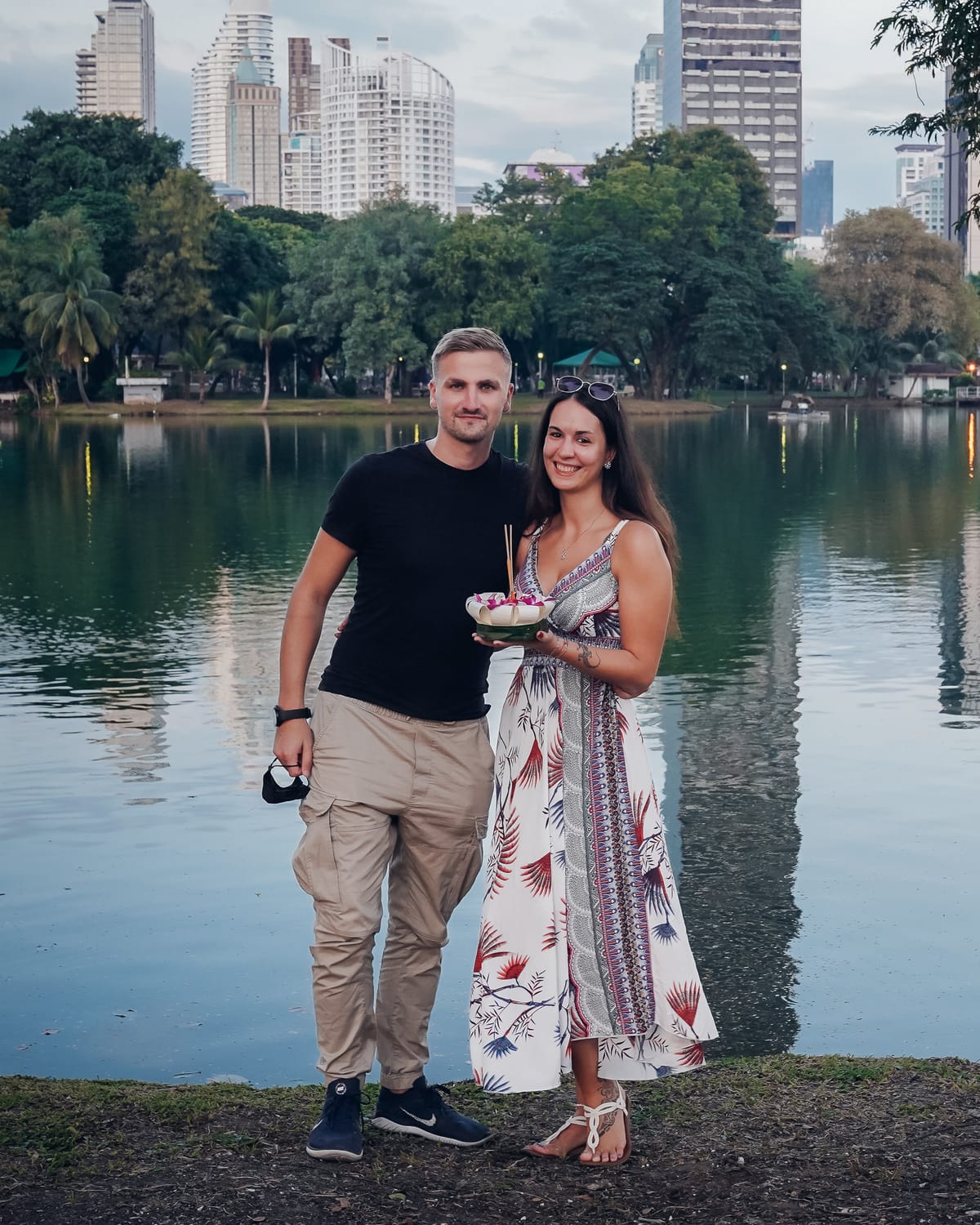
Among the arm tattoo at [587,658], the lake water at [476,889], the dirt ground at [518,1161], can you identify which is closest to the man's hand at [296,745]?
the arm tattoo at [587,658]

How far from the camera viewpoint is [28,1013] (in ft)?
18.7

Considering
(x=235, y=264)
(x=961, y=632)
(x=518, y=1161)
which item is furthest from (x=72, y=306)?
(x=518, y=1161)

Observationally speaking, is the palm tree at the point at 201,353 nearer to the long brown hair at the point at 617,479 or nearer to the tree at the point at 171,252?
the tree at the point at 171,252

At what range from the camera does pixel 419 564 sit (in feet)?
13.1

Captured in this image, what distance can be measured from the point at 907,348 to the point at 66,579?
81249 millimetres

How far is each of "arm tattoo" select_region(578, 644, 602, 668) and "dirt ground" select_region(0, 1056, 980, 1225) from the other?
3.67 ft

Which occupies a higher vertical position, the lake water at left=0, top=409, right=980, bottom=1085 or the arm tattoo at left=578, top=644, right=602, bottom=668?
the arm tattoo at left=578, top=644, right=602, bottom=668

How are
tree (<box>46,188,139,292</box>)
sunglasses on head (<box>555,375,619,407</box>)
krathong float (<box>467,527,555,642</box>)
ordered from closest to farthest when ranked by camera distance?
krathong float (<box>467,527,555,642</box>)
sunglasses on head (<box>555,375,619,407</box>)
tree (<box>46,188,139,292</box>)

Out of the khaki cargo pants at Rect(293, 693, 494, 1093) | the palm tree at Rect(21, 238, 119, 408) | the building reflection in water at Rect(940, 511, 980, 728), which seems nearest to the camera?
the khaki cargo pants at Rect(293, 693, 494, 1093)

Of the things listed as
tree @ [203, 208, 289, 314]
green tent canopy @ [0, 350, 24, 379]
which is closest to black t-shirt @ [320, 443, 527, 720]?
tree @ [203, 208, 289, 314]

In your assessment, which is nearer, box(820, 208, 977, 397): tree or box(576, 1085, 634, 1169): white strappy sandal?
Result: box(576, 1085, 634, 1169): white strappy sandal

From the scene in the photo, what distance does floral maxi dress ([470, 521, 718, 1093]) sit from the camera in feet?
12.4

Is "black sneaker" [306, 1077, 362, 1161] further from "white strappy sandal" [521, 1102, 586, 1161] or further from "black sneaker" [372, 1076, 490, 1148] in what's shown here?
"white strappy sandal" [521, 1102, 586, 1161]

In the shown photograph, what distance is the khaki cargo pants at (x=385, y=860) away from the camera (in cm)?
388
